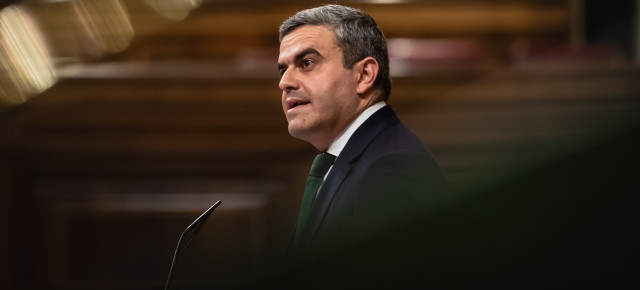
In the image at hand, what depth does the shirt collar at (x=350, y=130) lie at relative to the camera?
0.50 meters

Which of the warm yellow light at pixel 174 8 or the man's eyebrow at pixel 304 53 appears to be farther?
the warm yellow light at pixel 174 8

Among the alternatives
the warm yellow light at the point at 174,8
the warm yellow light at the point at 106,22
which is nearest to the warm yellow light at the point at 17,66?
the warm yellow light at the point at 106,22

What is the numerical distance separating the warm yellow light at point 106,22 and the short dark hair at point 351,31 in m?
0.97

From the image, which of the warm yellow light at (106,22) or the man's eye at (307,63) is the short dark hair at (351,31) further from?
the warm yellow light at (106,22)

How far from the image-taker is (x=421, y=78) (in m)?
1.29

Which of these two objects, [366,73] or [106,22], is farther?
[106,22]

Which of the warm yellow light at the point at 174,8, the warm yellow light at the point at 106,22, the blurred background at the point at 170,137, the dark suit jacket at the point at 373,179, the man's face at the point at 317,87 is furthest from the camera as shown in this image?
the warm yellow light at the point at 174,8

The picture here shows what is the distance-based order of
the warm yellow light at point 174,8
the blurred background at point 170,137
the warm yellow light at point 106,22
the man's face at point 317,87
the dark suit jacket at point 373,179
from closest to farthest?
the dark suit jacket at point 373,179
the man's face at point 317,87
the blurred background at point 170,137
the warm yellow light at point 106,22
the warm yellow light at point 174,8

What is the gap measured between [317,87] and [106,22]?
3.52 feet

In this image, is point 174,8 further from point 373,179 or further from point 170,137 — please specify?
point 373,179

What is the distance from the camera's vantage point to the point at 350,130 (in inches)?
19.7

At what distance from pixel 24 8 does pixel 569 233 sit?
1.40m

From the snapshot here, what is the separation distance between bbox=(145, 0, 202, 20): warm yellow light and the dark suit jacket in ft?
3.94

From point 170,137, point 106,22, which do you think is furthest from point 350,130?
point 106,22
